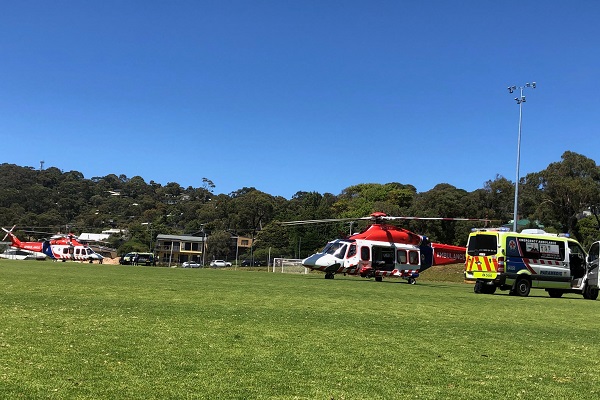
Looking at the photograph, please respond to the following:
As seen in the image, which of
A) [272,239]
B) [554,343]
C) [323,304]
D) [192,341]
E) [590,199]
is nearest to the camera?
[192,341]

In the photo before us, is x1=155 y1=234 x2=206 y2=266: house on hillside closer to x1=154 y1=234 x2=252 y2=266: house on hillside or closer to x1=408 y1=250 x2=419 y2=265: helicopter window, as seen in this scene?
x1=154 y1=234 x2=252 y2=266: house on hillside

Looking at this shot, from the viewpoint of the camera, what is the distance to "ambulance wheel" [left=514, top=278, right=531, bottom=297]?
19.8 m

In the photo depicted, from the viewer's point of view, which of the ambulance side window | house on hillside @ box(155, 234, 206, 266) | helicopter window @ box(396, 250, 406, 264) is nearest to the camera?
the ambulance side window

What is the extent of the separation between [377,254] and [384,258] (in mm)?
504

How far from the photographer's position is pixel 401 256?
91.0ft

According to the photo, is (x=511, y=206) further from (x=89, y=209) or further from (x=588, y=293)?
(x=89, y=209)

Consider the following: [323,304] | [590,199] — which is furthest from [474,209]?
[323,304]

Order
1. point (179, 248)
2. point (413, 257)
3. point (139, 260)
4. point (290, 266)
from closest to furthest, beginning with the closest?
point (413, 257) → point (290, 266) → point (139, 260) → point (179, 248)

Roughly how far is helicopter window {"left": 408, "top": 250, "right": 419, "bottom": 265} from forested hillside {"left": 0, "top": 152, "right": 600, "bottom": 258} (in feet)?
12.1

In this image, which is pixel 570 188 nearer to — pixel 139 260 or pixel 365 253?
pixel 365 253

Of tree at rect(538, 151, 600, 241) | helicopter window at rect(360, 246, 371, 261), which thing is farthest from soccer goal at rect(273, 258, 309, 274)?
tree at rect(538, 151, 600, 241)

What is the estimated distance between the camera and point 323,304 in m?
11.2

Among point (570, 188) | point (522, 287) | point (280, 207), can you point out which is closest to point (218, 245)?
point (280, 207)

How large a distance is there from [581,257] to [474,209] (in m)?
48.2
